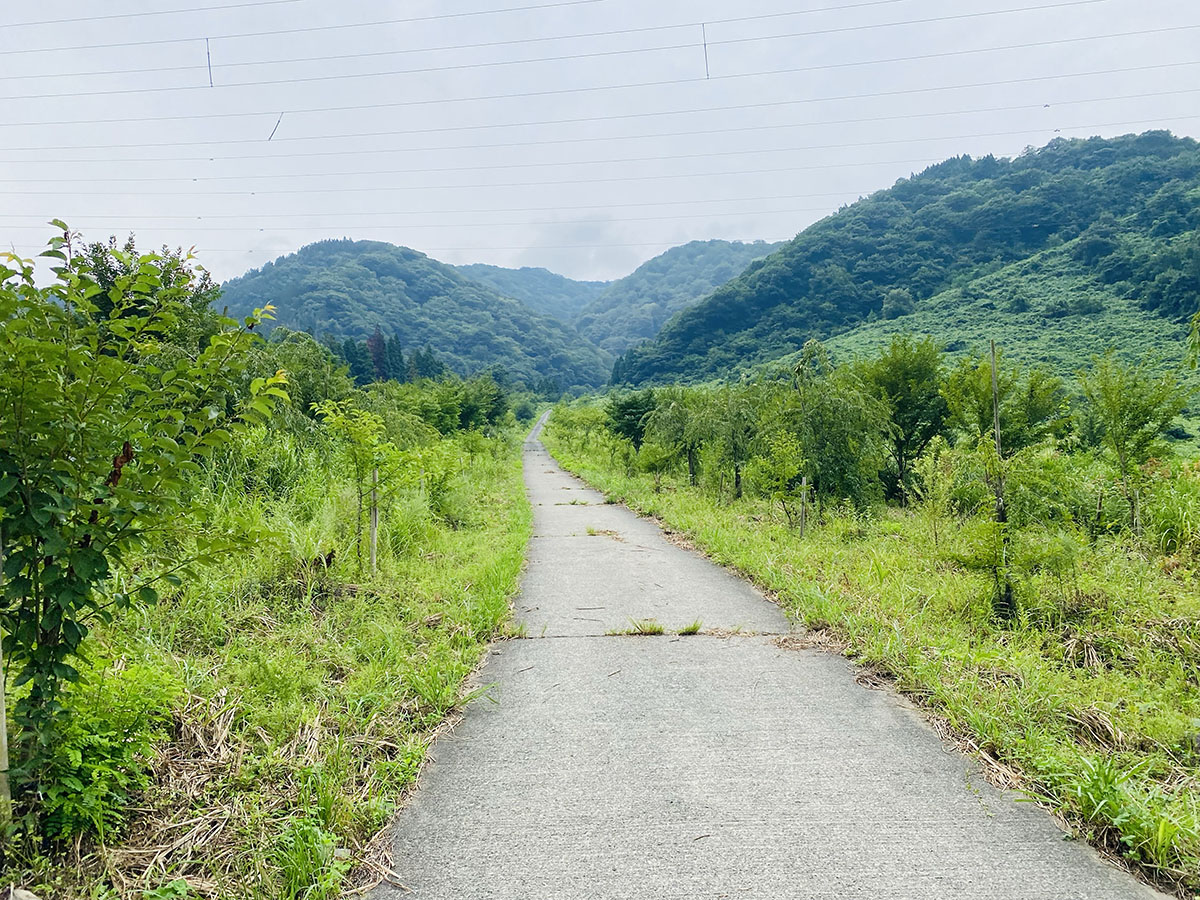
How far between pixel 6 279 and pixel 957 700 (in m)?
4.64

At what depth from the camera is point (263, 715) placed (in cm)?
297

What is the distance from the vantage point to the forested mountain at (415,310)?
106 metres

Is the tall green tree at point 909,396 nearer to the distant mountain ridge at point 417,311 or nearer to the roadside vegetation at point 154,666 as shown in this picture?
the roadside vegetation at point 154,666


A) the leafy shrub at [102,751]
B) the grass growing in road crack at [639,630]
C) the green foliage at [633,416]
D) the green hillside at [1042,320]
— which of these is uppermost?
the green hillside at [1042,320]

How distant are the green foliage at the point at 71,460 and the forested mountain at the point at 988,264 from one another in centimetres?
6312

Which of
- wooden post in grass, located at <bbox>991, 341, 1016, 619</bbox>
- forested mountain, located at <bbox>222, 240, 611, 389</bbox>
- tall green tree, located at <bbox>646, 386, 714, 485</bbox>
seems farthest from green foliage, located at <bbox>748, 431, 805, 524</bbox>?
forested mountain, located at <bbox>222, 240, 611, 389</bbox>

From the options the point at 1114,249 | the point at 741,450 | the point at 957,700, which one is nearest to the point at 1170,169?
the point at 1114,249

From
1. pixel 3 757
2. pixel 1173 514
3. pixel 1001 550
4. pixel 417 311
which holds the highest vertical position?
pixel 417 311

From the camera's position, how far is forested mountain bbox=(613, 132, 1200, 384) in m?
57.9

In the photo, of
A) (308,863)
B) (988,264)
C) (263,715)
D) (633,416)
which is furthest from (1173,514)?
(988,264)

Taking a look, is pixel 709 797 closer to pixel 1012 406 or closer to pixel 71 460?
pixel 71 460

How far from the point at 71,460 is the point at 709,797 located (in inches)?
109

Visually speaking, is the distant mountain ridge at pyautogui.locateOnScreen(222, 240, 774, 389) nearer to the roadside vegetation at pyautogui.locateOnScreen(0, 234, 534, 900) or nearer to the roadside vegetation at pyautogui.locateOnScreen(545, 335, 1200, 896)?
the roadside vegetation at pyautogui.locateOnScreen(545, 335, 1200, 896)

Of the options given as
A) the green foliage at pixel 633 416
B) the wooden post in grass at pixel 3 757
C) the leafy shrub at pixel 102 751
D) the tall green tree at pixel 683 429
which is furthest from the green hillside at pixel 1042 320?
the wooden post in grass at pixel 3 757
